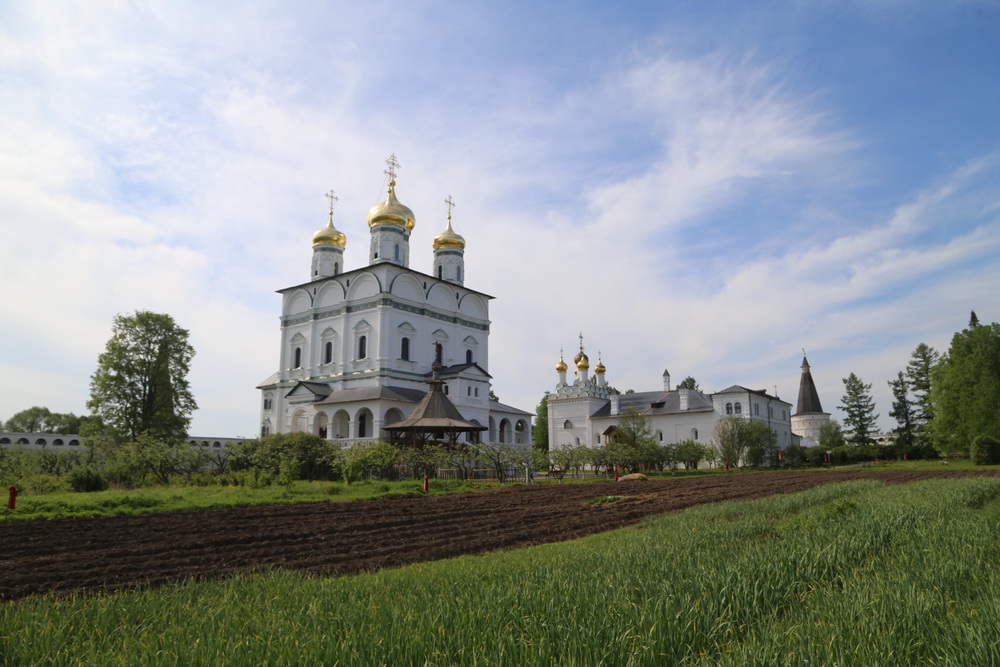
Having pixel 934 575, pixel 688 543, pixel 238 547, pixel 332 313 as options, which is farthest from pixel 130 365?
pixel 934 575

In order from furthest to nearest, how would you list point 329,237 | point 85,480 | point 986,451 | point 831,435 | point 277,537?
1. point 831,435
2. point 329,237
3. point 986,451
4. point 85,480
5. point 277,537

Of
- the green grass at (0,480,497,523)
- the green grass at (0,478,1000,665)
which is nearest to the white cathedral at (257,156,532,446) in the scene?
the green grass at (0,480,497,523)

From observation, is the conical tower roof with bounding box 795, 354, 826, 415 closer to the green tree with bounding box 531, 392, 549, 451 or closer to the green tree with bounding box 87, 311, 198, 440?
the green tree with bounding box 531, 392, 549, 451

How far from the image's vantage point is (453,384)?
134 ft

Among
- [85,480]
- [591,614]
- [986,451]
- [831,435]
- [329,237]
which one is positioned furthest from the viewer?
[831,435]

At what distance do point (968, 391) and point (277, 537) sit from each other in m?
42.3

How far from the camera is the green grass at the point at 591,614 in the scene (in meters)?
3.56

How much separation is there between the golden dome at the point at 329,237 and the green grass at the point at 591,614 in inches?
1696

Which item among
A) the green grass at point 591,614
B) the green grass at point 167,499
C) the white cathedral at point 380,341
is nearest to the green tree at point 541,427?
the white cathedral at point 380,341

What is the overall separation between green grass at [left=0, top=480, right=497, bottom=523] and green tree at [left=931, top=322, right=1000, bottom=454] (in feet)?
109

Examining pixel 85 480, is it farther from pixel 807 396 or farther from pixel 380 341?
pixel 807 396

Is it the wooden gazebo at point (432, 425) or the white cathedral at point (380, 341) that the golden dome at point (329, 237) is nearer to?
the white cathedral at point (380, 341)

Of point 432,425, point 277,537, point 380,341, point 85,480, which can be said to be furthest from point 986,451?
point 85,480

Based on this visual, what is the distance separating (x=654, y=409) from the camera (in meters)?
53.5
